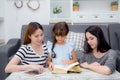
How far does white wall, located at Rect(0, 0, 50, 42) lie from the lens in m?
3.75

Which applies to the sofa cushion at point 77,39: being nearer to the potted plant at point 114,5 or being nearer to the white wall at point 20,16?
the white wall at point 20,16

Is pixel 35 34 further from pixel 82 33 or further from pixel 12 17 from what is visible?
pixel 12 17

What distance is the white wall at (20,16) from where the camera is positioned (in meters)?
3.75

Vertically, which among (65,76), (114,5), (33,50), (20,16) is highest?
(114,5)

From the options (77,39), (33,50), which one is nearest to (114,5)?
(77,39)

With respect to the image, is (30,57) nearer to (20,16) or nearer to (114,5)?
(20,16)

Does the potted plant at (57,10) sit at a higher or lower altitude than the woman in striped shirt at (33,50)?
higher

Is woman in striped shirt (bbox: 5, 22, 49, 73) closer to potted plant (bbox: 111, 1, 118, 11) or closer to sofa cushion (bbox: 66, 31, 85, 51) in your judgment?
sofa cushion (bbox: 66, 31, 85, 51)

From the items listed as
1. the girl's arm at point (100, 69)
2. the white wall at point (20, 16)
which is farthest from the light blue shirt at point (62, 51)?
the white wall at point (20, 16)

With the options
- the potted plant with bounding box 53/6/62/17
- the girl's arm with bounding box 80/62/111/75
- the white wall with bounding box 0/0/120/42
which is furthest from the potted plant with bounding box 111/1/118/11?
the girl's arm with bounding box 80/62/111/75

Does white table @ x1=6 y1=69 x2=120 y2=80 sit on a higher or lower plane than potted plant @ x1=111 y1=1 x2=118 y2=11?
lower

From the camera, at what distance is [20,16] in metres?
3.77

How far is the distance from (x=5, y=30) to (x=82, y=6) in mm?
1422

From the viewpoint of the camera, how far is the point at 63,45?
2031 millimetres
